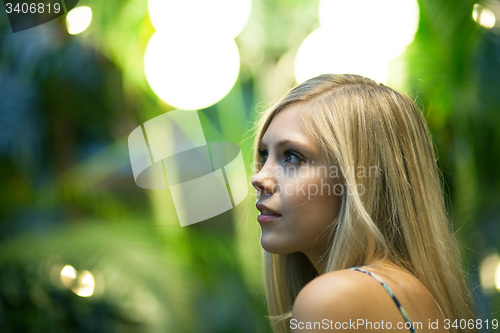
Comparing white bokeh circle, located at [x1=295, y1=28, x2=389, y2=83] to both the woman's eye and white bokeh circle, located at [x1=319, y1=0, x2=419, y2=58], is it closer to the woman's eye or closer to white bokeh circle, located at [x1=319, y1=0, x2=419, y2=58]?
white bokeh circle, located at [x1=319, y1=0, x2=419, y2=58]

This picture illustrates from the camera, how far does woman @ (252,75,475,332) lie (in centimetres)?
95

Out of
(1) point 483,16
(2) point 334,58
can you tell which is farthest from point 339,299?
(1) point 483,16

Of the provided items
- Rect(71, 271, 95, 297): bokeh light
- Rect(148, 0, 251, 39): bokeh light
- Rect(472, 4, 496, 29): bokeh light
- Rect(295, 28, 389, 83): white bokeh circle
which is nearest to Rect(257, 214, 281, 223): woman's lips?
Rect(295, 28, 389, 83): white bokeh circle

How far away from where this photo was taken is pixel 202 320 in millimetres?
2076

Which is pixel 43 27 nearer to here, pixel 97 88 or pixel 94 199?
pixel 97 88

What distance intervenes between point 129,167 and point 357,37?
1.01 m

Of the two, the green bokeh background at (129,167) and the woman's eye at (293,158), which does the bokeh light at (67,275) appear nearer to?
the green bokeh background at (129,167)

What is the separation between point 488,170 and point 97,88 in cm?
161

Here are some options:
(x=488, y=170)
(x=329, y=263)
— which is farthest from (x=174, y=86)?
(x=488, y=170)

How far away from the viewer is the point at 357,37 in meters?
1.92

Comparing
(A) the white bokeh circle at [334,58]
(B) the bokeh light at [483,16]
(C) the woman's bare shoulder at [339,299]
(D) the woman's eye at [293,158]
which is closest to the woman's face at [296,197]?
(D) the woman's eye at [293,158]

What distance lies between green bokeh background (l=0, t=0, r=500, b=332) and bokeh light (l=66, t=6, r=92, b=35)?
1.5 inches

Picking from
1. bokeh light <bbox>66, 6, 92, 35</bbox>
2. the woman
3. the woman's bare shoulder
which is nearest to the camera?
the woman's bare shoulder

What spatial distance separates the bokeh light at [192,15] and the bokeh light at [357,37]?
30cm
